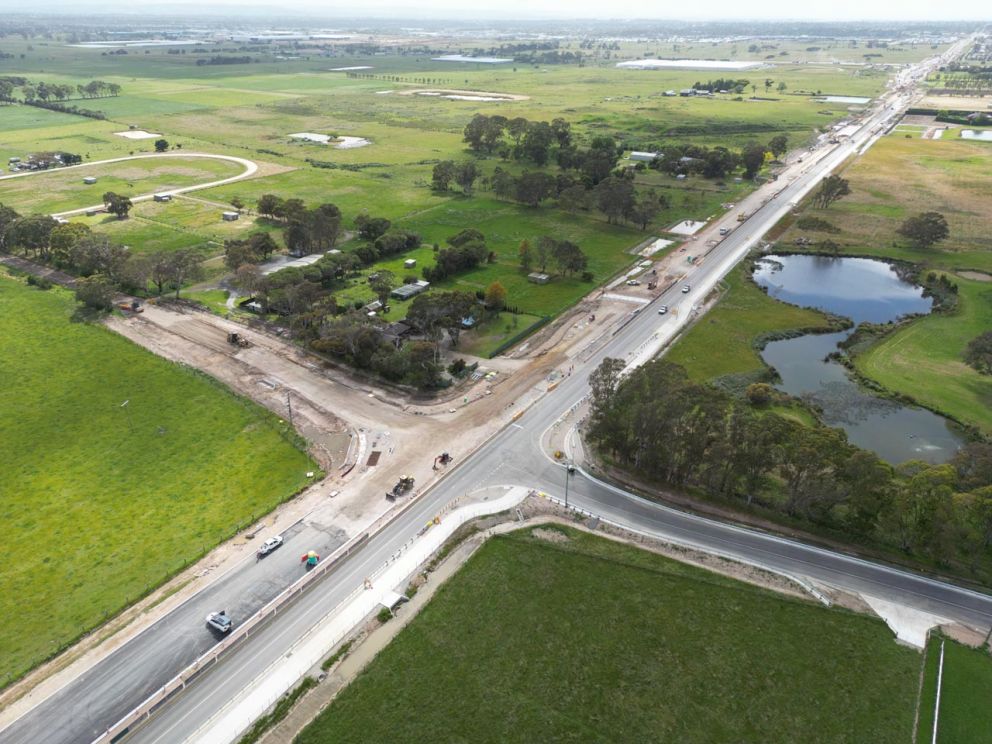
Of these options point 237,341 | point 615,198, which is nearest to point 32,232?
point 237,341

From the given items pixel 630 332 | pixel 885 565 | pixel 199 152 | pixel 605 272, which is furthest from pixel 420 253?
pixel 199 152

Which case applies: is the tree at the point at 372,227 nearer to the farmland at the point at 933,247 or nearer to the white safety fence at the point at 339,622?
the white safety fence at the point at 339,622

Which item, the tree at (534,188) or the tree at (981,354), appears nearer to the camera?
the tree at (981,354)

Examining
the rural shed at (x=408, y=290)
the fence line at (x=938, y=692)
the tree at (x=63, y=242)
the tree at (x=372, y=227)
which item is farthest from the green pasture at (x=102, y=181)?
the fence line at (x=938, y=692)

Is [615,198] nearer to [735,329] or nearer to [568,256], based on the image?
[568,256]

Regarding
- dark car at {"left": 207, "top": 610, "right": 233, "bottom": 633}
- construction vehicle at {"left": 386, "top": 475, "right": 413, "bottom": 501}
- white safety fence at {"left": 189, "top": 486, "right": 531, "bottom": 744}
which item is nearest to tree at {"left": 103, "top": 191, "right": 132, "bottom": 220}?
construction vehicle at {"left": 386, "top": 475, "right": 413, "bottom": 501}

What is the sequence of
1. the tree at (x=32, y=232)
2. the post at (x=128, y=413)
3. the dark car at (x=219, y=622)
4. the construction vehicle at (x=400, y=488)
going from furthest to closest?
the tree at (x=32, y=232) < the post at (x=128, y=413) < the construction vehicle at (x=400, y=488) < the dark car at (x=219, y=622)

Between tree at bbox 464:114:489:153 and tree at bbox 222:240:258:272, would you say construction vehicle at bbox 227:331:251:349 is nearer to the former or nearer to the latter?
tree at bbox 222:240:258:272
